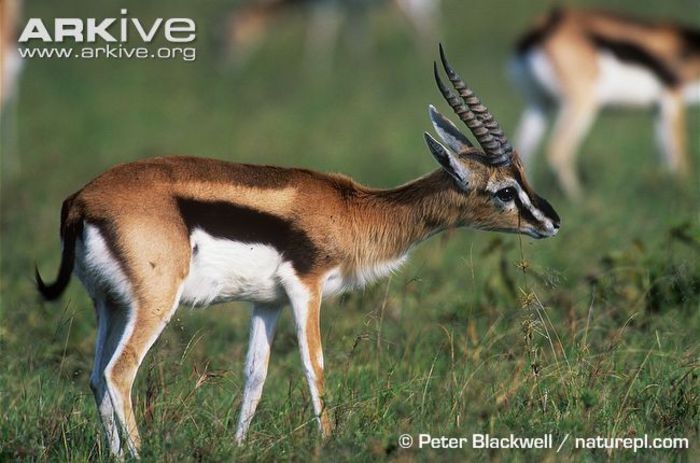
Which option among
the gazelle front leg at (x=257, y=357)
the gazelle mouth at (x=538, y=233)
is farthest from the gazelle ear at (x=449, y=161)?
the gazelle front leg at (x=257, y=357)

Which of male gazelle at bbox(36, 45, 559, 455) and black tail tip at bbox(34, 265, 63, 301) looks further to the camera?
black tail tip at bbox(34, 265, 63, 301)

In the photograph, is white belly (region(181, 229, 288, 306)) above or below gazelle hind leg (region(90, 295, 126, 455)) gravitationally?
above

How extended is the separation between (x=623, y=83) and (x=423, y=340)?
636 cm

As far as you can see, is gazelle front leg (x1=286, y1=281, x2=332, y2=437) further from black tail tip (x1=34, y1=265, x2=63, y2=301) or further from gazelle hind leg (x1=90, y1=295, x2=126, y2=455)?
black tail tip (x1=34, y1=265, x2=63, y2=301)

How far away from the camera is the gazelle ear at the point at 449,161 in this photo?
541 centimetres

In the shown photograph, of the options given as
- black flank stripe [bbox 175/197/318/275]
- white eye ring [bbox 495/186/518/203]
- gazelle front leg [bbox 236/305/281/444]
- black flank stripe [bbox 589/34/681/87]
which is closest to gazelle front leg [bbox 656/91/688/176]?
black flank stripe [bbox 589/34/681/87]

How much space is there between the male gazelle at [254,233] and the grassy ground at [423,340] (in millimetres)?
164

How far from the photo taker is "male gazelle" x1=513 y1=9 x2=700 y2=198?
11.5 meters

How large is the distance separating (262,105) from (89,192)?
11384mm

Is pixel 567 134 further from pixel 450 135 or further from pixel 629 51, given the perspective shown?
pixel 450 135

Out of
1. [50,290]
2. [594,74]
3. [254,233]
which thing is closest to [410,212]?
[254,233]

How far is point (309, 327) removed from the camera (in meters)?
5.13

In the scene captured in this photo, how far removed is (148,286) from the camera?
479 cm

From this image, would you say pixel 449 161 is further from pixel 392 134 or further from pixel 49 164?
pixel 392 134
